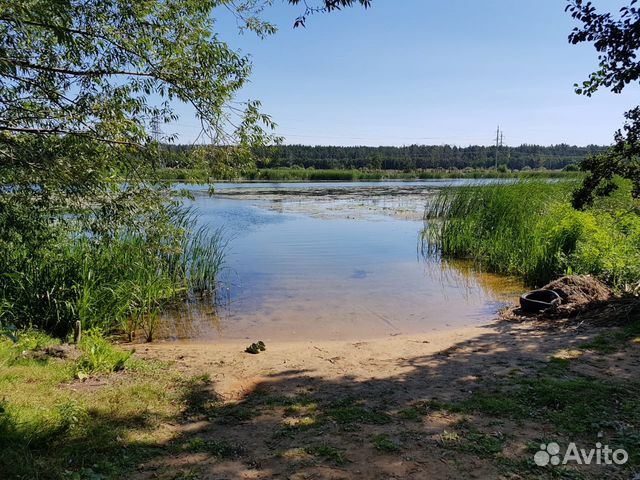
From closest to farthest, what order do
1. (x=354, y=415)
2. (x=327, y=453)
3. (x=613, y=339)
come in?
(x=327, y=453), (x=354, y=415), (x=613, y=339)

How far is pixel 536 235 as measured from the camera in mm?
10172

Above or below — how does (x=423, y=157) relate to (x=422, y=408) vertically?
above

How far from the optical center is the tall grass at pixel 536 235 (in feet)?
26.4

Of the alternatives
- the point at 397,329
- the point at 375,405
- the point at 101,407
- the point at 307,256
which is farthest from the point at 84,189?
the point at 307,256

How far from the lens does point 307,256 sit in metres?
13.6

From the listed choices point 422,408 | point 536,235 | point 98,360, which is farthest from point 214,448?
point 536,235

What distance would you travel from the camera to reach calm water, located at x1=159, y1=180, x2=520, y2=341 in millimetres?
7629

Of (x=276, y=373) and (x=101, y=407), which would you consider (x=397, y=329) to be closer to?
(x=276, y=373)

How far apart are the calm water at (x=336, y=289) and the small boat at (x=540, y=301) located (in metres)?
0.81

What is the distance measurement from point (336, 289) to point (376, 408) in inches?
240

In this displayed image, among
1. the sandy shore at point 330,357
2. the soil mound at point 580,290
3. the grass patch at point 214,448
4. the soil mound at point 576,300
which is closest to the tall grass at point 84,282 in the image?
the sandy shore at point 330,357

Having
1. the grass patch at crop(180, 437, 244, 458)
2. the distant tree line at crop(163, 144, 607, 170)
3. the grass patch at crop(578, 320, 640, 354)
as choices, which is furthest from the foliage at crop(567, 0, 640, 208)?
the distant tree line at crop(163, 144, 607, 170)

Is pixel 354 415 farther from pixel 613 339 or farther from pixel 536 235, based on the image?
pixel 536 235

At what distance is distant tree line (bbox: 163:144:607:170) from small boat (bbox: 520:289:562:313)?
7100 cm
